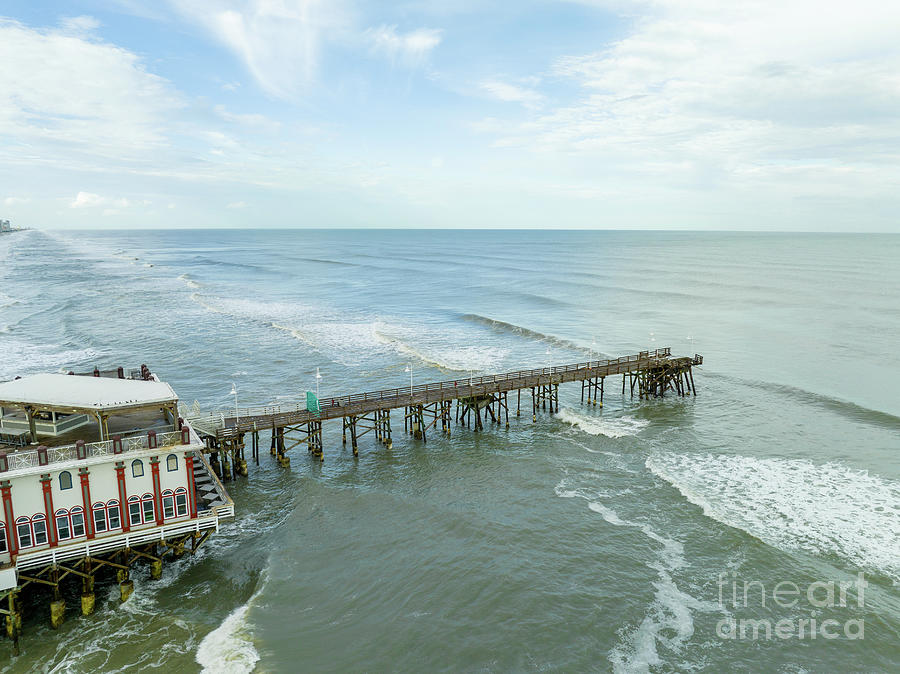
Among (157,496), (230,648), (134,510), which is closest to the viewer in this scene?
(230,648)

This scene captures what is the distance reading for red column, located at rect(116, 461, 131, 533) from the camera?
25953mm

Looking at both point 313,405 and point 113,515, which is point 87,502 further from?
point 313,405

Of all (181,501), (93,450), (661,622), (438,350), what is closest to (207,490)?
(181,501)

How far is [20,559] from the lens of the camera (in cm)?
2386

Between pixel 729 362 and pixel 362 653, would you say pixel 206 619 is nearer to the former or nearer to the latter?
pixel 362 653

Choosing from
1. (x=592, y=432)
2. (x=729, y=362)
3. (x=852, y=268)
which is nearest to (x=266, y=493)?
(x=592, y=432)

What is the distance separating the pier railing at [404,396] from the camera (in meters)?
38.5

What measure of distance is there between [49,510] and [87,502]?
1373mm

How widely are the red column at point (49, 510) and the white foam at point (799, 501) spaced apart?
32.5 meters

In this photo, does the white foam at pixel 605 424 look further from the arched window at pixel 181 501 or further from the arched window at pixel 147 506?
the arched window at pixel 147 506

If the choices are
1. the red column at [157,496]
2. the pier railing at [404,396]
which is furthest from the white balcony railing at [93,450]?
the pier railing at [404,396]

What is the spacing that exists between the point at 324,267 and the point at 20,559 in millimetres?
169924

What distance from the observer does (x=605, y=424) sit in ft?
158

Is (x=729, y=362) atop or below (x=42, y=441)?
below
